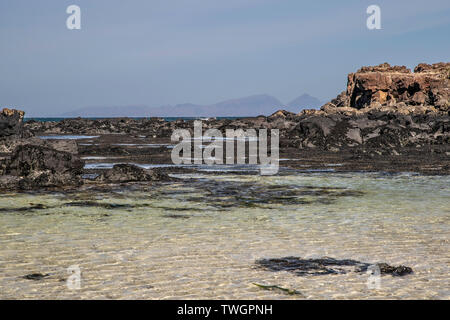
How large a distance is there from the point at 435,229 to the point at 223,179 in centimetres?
990

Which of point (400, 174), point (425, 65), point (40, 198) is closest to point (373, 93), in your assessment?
point (425, 65)

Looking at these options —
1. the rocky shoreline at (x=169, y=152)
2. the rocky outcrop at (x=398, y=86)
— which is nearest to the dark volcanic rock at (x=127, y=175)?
the rocky shoreline at (x=169, y=152)

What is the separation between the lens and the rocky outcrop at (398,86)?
113412 mm

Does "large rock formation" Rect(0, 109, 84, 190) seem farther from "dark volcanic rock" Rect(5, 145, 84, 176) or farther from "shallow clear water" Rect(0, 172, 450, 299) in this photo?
"shallow clear water" Rect(0, 172, 450, 299)

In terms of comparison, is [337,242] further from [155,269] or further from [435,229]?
[155,269]

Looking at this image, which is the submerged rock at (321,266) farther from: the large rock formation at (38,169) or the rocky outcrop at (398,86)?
the rocky outcrop at (398,86)

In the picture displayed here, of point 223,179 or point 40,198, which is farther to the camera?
point 223,179

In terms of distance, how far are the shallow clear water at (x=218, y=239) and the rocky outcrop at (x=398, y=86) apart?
318 feet

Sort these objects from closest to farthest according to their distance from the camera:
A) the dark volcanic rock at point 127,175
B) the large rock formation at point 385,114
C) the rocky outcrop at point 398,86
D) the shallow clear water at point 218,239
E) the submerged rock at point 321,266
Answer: the shallow clear water at point 218,239 < the submerged rock at point 321,266 < the dark volcanic rock at point 127,175 < the large rock formation at point 385,114 < the rocky outcrop at point 398,86

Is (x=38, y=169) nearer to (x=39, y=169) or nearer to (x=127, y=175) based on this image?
(x=39, y=169)

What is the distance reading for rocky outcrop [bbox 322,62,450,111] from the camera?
113 m

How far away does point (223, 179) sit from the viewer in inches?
784

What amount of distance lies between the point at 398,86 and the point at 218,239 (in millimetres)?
125325
